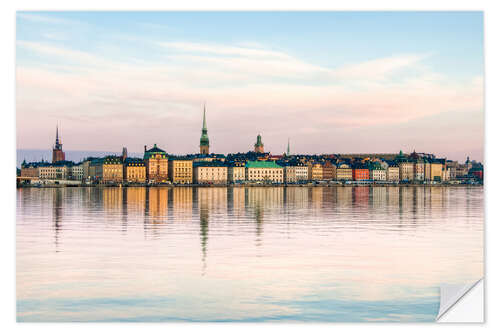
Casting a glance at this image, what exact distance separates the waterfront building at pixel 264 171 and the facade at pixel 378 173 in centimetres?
1847

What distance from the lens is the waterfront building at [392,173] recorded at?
131m

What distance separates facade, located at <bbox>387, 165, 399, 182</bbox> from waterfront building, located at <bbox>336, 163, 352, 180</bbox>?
27.9ft

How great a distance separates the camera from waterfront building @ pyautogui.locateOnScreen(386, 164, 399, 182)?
430ft

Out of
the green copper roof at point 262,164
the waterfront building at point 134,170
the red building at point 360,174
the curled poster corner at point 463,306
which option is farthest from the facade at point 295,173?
the curled poster corner at point 463,306

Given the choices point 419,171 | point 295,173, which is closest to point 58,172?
point 295,173

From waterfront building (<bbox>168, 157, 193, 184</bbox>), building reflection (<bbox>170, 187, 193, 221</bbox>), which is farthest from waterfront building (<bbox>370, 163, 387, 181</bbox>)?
building reflection (<bbox>170, 187, 193, 221</bbox>)

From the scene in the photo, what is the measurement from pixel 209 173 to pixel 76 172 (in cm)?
2494

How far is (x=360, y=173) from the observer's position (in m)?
139

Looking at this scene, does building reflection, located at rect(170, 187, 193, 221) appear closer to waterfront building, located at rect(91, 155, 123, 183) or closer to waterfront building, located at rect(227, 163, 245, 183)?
waterfront building, located at rect(91, 155, 123, 183)
